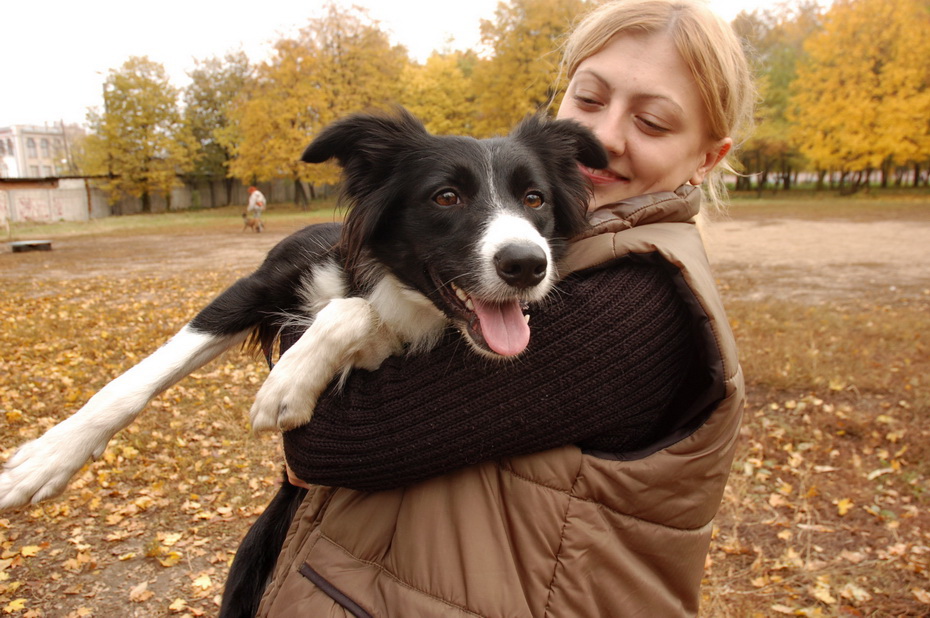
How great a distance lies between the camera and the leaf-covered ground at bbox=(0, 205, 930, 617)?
12.9 feet

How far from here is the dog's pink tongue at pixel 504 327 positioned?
1.79 m

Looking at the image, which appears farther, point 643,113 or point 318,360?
point 643,113

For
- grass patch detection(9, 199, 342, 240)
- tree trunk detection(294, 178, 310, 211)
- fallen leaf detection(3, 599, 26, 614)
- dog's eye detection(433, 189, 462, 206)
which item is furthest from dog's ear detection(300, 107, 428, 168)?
tree trunk detection(294, 178, 310, 211)

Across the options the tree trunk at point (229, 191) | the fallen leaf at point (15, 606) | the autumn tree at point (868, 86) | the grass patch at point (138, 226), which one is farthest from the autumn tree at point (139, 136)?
the fallen leaf at point (15, 606)

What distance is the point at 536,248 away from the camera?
79.7 inches

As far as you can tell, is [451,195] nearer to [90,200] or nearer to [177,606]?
[177,606]

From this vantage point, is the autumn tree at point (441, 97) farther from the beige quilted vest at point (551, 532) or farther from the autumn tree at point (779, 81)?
the beige quilted vest at point (551, 532)

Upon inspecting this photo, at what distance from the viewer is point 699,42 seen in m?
2.17

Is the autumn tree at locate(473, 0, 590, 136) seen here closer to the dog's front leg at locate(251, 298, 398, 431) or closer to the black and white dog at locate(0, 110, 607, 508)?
the black and white dog at locate(0, 110, 607, 508)

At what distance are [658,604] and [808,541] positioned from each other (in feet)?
11.1

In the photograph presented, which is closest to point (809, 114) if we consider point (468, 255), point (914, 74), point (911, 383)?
point (914, 74)

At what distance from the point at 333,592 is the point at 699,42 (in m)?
2.03

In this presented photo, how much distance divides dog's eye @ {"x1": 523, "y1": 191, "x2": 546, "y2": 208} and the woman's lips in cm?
23

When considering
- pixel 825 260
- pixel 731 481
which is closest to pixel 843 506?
pixel 731 481
